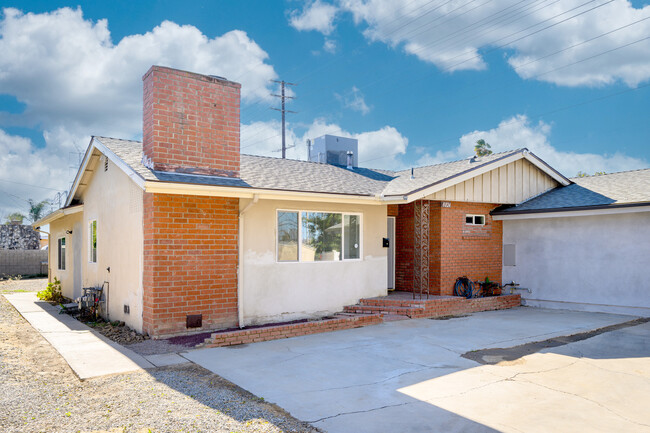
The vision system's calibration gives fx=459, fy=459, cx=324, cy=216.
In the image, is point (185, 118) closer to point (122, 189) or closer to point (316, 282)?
point (122, 189)

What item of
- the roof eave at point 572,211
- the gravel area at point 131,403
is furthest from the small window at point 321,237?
the roof eave at point 572,211

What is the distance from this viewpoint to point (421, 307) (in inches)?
421

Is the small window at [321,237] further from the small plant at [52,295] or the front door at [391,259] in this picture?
the small plant at [52,295]

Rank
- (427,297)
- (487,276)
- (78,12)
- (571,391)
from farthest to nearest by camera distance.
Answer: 1. (78,12)
2. (487,276)
3. (427,297)
4. (571,391)

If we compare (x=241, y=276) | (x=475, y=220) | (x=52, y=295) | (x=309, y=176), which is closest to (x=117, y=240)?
(x=241, y=276)

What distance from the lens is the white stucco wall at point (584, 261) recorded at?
1089 cm

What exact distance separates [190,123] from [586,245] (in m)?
10.1

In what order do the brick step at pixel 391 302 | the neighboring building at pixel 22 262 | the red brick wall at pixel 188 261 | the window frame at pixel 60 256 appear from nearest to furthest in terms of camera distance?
the red brick wall at pixel 188 261
the brick step at pixel 391 302
the window frame at pixel 60 256
the neighboring building at pixel 22 262

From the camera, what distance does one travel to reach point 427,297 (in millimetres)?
11500

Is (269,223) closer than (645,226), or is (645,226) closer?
(269,223)

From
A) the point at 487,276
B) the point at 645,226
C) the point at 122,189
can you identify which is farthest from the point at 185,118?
the point at 645,226

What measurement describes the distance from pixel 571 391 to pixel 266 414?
3635 millimetres

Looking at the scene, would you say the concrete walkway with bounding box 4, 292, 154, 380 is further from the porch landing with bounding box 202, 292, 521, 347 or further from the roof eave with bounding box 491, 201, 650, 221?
the roof eave with bounding box 491, 201, 650, 221

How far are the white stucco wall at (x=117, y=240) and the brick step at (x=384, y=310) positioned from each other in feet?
15.5
